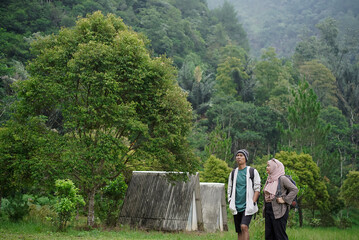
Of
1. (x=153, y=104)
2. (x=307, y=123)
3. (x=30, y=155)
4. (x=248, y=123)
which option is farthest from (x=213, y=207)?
(x=248, y=123)

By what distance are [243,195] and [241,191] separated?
8 centimetres

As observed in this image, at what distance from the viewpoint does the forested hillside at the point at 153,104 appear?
48.1ft

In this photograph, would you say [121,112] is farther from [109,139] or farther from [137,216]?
[137,216]

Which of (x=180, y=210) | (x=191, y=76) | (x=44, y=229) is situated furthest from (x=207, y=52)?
(x=44, y=229)

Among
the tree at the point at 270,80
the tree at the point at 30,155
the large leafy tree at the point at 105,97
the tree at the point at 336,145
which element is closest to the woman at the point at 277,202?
the large leafy tree at the point at 105,97

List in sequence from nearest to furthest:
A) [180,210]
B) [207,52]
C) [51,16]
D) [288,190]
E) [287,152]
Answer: [288,190]
[180,210]
[287,152]
[51,16]
[207,52]

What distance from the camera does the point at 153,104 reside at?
15430 mm

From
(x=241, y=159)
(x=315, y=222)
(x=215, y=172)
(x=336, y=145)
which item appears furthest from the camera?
(x=336, y=145)

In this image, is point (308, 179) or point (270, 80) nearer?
point (308, 179)

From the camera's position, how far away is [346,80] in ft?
206

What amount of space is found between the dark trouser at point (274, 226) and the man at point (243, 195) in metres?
0.27

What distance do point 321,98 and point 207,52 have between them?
24022 mm

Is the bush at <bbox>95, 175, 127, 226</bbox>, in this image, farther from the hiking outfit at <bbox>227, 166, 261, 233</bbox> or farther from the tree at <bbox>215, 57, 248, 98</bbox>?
the tree at <bbox>215, 57, 248, 98</bbox>

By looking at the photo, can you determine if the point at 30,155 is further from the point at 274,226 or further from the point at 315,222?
the point at 315,222
